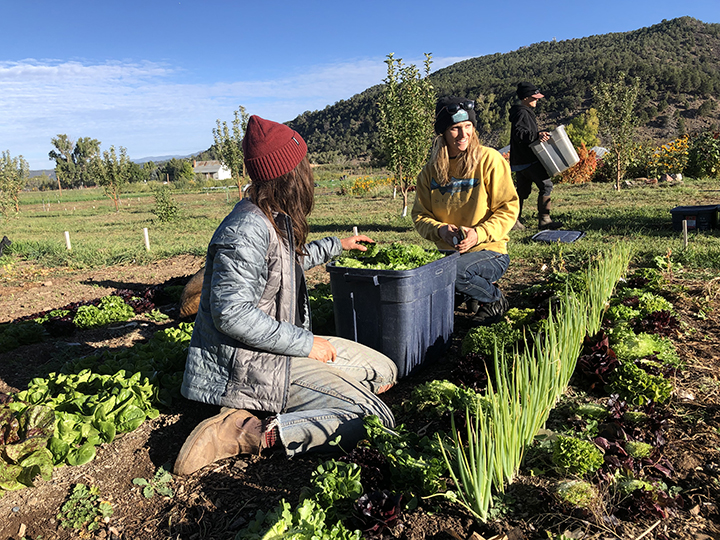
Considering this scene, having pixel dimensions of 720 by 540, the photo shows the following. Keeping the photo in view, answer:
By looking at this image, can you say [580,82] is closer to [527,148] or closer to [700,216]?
[527,148]

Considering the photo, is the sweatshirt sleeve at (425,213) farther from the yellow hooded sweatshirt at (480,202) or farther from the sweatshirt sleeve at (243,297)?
the sweatshirt sleeve at (243,297)

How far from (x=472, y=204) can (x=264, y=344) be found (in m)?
2.29

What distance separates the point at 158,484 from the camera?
2.20 metres

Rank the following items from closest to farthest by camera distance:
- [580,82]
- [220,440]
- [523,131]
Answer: [220,440] → [523,131] → [580,82]

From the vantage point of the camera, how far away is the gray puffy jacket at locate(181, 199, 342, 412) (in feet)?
7.49

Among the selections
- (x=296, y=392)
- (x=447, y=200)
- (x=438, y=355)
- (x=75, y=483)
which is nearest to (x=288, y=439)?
(x=296, y=392)

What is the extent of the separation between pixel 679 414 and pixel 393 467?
1512 mm

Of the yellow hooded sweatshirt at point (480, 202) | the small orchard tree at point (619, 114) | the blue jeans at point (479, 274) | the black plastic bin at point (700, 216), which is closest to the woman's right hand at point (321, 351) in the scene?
the blue jeans at point (479, 274)

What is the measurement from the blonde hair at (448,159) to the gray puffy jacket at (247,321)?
1.89 m

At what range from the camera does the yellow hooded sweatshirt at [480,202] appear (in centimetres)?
384

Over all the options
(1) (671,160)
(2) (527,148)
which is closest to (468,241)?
(2) (527,148)

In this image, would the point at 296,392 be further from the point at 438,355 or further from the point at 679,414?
the point at 679,414

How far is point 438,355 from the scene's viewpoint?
347 centimetres

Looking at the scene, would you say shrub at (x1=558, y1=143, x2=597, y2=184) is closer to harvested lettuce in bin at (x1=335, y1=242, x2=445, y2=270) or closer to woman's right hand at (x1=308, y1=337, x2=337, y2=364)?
harvested lettuce in bin at (x1=335, y1=242, x2=445, y2=270)
